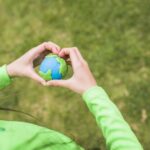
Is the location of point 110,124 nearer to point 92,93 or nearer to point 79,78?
point 92,93

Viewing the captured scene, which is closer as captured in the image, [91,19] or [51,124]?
[51,124]

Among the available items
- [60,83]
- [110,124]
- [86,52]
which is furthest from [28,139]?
[86,52]

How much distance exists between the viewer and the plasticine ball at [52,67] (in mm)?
2424

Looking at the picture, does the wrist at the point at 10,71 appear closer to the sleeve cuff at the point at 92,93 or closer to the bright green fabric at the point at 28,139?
the bright green fabric at the point at 28,139

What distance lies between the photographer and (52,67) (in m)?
2.44

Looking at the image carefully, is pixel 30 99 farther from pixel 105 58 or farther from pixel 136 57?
pixel 136 57

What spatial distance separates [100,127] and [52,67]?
50cm

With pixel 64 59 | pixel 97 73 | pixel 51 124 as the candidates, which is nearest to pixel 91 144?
pixel 51 124

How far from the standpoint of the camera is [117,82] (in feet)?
11.5

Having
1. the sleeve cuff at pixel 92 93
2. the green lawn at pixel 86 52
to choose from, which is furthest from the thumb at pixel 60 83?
the green lawn at pixel 86 52

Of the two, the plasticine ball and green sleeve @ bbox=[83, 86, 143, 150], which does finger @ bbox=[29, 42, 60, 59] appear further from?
green sleeve @ bbox=[83, 86, 143, 150]

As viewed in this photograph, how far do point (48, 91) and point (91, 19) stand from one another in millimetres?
736

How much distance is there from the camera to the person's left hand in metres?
2.36

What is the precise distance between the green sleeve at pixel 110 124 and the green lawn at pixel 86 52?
124cm
